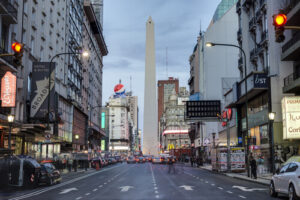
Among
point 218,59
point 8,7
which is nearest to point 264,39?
point 8,7

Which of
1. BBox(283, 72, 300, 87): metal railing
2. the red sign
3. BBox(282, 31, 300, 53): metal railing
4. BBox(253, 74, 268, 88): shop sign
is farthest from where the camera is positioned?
BBox(253, 74, 268, 88): shop sign

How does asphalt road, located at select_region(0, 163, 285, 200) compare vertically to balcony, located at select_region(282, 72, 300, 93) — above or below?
below

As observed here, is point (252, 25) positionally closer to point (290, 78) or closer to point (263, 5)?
point (263, 5)

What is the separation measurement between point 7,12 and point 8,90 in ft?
19.4

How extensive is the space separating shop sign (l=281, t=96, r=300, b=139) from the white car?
60.9ft

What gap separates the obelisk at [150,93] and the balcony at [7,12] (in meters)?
84.1

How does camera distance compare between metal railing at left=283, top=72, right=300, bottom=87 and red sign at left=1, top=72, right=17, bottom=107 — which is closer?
red sign at left=1, top=72, right=17, bottom=107

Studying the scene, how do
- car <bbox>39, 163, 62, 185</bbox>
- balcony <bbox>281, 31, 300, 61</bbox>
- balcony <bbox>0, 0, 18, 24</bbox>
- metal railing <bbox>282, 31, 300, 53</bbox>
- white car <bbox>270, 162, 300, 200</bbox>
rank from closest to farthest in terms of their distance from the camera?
white car <bbox>270, 162, 300, 200</bbox> → car <bbox>39, 163, 62, 185</bbox> → balcony <bbox>0, 0, 18, 24</bbox> → balcony <bbox>281, 31, 300, 61</bbox> → metal railing <bbox>282, 31, 300, 53</bbox>

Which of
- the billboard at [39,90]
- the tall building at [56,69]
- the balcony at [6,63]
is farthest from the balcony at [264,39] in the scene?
the balcony at [6,63]

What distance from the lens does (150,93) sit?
120 m

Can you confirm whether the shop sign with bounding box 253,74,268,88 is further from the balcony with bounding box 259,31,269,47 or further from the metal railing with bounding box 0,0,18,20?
the metal railing with bounding box 0,0,18,20

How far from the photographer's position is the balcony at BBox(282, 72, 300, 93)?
122 feet

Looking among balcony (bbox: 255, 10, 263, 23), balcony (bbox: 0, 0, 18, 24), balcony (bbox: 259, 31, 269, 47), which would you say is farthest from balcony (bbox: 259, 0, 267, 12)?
balcony (bbox: 0, 0, 18, 24)

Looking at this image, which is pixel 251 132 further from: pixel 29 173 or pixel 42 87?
pixel 29 173
